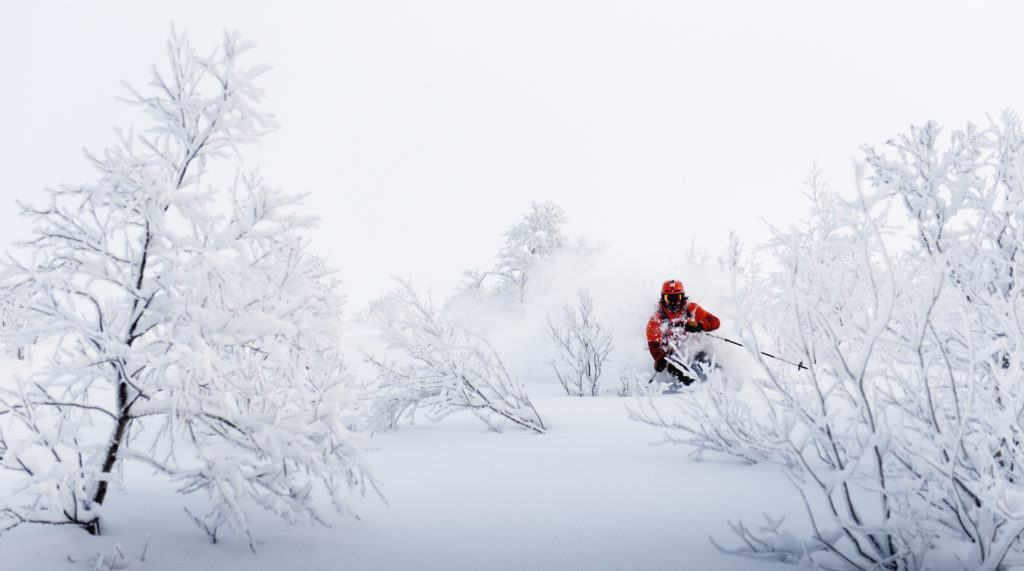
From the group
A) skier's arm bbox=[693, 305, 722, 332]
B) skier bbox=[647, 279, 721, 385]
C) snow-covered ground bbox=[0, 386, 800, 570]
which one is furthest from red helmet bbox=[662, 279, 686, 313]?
snow-covered ground bbox=[0, 386, 800, 570]

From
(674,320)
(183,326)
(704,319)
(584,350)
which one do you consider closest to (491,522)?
(183,326)

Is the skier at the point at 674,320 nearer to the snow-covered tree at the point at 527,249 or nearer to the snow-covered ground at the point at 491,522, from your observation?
the snow-covered ground at the point at 491,522

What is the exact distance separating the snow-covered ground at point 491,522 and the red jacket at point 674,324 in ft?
15.4

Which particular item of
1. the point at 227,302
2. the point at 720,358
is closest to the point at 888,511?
the point at 227,302

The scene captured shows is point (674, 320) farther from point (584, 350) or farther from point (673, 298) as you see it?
point (584, 350)

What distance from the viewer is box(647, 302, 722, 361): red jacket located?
8.32 metres

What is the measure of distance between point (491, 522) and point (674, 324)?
6.38m

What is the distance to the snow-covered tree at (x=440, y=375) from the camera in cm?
459

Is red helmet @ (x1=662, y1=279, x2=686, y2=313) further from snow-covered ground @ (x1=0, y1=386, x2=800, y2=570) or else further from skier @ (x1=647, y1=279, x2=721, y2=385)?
snow-covered ground @ (x1=0, y1=386, x2=800, y2=570)

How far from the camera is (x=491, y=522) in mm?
2479

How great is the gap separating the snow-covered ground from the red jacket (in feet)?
15.4

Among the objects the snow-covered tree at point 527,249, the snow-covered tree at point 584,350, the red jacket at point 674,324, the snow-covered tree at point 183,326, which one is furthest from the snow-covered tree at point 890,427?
the snow-covered tree at point 527,249

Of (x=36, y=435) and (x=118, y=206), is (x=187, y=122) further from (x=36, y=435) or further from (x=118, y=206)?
(x=36, y=435)

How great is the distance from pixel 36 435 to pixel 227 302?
0.72 metres
